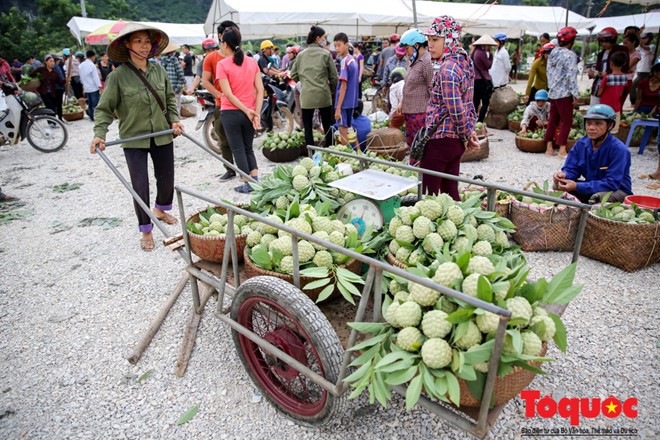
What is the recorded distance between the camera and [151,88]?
148 inches

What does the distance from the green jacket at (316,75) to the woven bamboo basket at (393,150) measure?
0.95 m

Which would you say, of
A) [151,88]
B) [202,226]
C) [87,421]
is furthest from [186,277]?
[151,88]

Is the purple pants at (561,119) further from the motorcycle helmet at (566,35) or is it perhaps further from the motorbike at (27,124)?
the motorbike at (27,124)

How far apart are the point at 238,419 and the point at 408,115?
12.7 feet

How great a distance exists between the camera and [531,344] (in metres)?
1.52

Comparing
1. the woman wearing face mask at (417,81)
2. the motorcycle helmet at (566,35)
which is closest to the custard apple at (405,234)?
the woman wearing face mask at (417,81)

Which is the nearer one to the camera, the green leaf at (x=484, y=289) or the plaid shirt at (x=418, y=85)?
the green leaf at (x=484, y=289)

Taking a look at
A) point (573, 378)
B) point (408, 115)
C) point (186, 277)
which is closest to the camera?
point (573, 378)

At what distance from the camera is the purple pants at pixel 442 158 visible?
3.64 metres

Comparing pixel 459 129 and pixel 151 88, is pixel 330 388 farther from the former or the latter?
pixel 151 88

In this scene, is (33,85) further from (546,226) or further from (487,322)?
(487,322)

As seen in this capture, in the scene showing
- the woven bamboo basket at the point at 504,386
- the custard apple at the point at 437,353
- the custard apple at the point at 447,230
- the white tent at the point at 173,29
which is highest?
the white tent at the point at 173,29

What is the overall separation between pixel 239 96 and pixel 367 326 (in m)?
4.15

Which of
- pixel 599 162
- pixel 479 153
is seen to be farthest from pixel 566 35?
pixel 599 162
